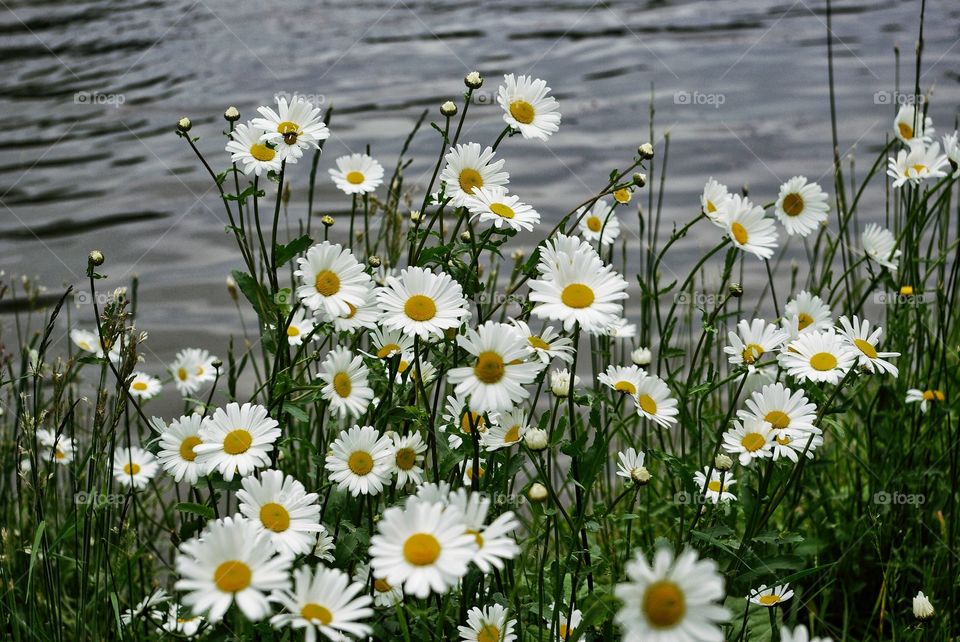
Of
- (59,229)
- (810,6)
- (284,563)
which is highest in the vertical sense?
(810,6)

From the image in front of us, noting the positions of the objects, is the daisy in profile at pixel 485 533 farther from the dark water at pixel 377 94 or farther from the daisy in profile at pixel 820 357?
the dark water at pixel 377 94

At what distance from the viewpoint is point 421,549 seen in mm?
1051

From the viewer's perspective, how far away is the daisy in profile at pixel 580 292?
1311mm

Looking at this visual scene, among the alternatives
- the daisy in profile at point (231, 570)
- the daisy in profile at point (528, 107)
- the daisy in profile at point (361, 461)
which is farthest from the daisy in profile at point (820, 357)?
the daisy in profile at point (231, 570)

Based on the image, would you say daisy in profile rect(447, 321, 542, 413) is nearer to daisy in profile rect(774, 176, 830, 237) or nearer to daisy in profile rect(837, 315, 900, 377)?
daisy in profile rect(837, 315, 900, 377)

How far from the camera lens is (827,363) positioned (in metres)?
1.57

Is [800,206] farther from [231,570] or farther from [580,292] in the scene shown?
[231,570]

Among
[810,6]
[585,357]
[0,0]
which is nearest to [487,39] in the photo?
[810,6]

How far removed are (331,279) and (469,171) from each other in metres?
0.32

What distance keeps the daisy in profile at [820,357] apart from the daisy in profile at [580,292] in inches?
14.2

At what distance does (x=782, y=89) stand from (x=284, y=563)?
224 inches

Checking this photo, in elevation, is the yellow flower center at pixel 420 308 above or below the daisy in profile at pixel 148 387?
below

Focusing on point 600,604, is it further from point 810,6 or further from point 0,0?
point 0,0

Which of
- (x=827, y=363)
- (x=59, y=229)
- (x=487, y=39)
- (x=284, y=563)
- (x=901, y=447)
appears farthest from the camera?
(x=487, y=39)
